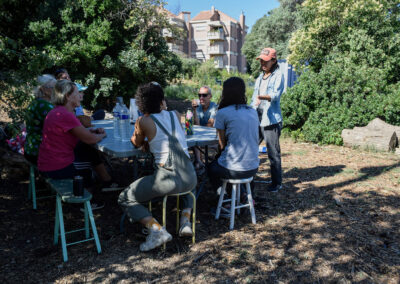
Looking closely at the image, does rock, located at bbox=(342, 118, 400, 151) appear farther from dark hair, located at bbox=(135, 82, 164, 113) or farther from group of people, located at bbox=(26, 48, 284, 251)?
dark hair, located at bbox=(135, 82, 164, 113)

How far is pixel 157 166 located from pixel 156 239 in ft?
2.17

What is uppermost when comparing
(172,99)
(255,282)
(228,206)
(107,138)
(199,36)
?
(199,36)

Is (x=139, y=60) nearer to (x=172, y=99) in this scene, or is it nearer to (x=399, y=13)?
(x=172, y=99)

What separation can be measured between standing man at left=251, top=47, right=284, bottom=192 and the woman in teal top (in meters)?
2.60

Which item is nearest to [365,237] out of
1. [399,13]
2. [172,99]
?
[399,13]

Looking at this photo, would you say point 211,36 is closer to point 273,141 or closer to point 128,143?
point 273,141

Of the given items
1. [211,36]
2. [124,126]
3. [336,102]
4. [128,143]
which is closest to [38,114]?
[124,126]

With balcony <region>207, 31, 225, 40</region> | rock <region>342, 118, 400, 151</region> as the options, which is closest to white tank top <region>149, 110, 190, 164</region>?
rock <region>342, 118, 400, 151</region>

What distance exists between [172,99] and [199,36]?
36033 millimetres

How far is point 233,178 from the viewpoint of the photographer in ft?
11.3

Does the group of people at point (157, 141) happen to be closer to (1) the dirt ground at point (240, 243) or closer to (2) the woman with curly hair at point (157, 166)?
(2) the woman with curly hair at point (157, 166)

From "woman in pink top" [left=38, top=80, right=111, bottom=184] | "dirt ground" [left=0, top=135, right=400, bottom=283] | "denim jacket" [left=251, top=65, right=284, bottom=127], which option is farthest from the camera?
"denim jacket" [left=251, top=65, right=284, bottom=127]

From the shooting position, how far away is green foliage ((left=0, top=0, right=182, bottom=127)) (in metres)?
8.55

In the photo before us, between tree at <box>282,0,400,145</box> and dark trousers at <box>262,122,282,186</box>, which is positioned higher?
tree at <box>282,0,400,145</box>
